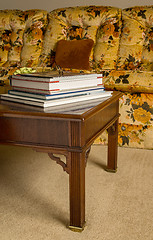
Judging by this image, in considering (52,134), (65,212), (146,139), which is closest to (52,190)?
(65,212)

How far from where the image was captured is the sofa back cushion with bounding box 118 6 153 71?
8.32ft

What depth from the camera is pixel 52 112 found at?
3.24 feet

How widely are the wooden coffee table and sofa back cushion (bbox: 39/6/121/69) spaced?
163cm

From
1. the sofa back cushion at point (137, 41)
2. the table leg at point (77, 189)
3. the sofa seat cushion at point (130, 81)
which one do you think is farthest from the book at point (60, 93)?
the sofa back cushion at point (137, 41)

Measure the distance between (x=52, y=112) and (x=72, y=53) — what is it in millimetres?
1680

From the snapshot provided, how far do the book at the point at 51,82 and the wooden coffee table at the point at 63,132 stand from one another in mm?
78

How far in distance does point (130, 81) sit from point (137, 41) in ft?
2.46

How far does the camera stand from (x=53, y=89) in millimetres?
1040

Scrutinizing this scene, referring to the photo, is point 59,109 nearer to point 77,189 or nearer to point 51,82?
point 51,82

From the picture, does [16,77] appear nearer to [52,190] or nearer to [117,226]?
[52,190]

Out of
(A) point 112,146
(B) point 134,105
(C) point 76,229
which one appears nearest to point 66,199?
(C) point 76,229

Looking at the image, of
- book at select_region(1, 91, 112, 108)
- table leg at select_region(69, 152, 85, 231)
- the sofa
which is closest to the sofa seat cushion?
the sofa

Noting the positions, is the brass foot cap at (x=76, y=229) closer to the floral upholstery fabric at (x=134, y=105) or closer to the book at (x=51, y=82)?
the book at (x=51, y=82)

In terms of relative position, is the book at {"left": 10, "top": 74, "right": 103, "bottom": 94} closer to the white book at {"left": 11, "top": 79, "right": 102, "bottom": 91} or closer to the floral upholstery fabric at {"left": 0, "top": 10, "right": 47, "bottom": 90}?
the white book at {"left": 11, "top": 79, "right": 102, "bottom": 91}
